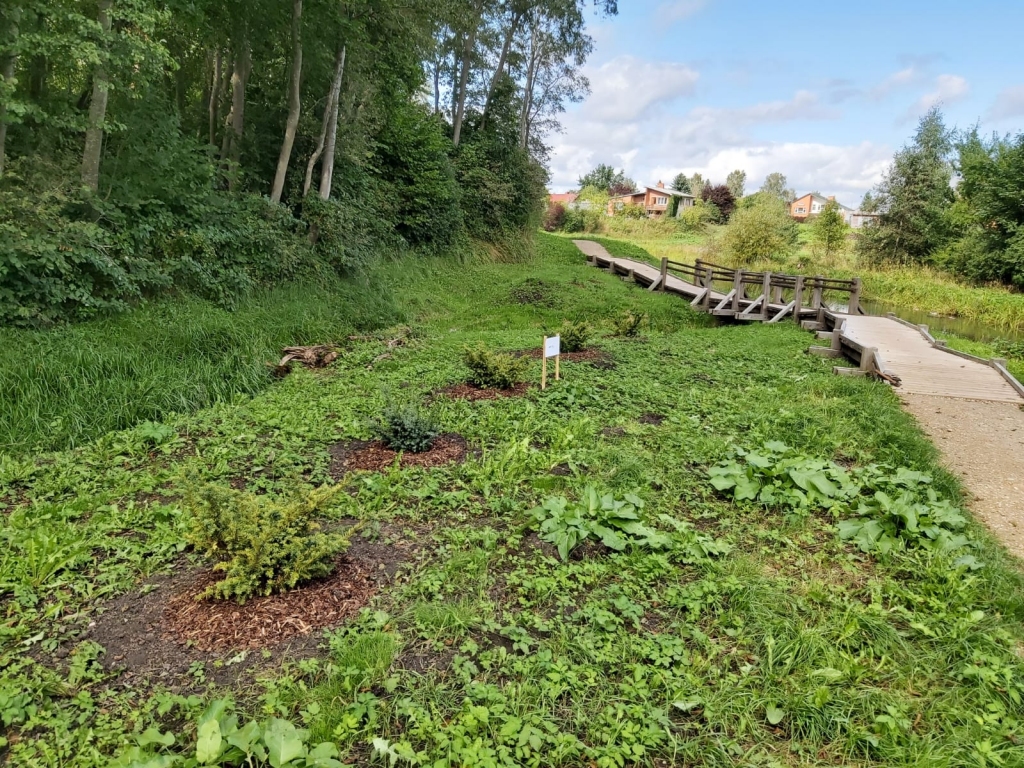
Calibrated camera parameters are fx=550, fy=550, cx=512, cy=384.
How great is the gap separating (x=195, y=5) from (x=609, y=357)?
8415 millimetres

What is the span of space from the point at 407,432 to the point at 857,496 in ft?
11.5

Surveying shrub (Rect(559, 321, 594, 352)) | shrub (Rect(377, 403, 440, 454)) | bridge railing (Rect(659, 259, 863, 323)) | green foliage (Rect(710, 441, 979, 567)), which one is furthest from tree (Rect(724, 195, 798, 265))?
shrub (Rect(377, 403, 440, 454))

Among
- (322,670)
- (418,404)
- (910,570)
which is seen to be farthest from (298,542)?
(910,570)

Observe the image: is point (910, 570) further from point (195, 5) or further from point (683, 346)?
point (195, 5)

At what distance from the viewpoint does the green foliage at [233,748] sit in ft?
6.02

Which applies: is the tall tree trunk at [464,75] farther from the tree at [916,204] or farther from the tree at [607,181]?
the tree at [607,181]

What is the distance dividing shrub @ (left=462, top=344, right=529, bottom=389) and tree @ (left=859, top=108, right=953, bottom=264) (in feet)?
92.9

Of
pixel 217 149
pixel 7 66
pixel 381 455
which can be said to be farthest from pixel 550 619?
pixel 217 149

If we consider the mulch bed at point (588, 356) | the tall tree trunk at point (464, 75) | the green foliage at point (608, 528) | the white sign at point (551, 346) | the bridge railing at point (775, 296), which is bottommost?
the green foliage at point (608, 528)

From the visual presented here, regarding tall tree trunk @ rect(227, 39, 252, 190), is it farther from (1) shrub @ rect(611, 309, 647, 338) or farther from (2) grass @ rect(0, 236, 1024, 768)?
(2) grass @ rect(0, 236, 1024, 768)

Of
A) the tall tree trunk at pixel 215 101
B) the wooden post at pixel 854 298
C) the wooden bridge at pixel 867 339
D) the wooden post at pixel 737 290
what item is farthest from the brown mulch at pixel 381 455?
the wooden post at pixel 854 298

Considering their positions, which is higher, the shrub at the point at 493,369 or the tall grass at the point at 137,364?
the shrub at the point at 493,369

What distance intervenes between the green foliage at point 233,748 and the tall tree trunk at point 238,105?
1106cm

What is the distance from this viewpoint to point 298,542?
2.81 metres
